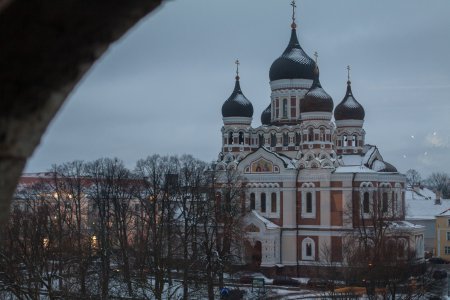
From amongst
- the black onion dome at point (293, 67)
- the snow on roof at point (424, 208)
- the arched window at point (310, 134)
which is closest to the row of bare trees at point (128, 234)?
the arched window at point (310, 134)

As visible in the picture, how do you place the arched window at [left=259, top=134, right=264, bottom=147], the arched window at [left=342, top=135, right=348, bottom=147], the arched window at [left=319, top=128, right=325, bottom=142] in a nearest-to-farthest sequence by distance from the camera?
the arched window at [left=319, top=128, right=325, bottom=142]
the arched window at [left=342, top=135, right=348, bottom=147]
the arched window at [left=259, top=134, right=264, bottom=147]

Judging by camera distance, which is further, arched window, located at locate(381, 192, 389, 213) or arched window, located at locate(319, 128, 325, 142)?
arched window, located at locate(319, 128, 325, 142)

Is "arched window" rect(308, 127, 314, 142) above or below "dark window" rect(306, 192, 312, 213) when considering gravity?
above

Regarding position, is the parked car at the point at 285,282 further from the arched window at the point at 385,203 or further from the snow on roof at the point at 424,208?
the snow on roof at the point at 424,208

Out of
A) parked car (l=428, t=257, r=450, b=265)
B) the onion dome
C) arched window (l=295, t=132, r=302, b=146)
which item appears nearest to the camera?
arched window (l=295, t=132, r=302, b=146)

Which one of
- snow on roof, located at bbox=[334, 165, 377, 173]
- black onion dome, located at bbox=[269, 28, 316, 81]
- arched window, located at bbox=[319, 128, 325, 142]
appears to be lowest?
snow on roof, located at bbox=[334, 165, 377, 173]

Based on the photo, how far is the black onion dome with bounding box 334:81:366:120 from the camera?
4734cm

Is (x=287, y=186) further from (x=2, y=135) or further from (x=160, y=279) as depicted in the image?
(x=2, y=135)

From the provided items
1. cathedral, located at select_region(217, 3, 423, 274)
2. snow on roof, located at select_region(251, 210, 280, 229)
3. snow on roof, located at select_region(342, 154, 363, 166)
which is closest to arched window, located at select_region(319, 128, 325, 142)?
cathedral, located at select_region(217, 3, 423, 274)

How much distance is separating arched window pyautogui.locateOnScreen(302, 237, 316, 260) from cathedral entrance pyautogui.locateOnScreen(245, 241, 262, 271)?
8.96 ft

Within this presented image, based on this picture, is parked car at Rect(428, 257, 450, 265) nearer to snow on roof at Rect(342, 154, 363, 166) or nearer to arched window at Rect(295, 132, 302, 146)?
snow on roof at Rect(342, 154, 363, 166)

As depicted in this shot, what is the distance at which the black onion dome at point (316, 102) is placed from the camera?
4244 centimetres

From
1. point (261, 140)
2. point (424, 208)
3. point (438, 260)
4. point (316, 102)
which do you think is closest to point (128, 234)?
point (261, 140)

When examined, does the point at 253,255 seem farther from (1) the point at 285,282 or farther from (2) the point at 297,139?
(2) the point at 297,139
